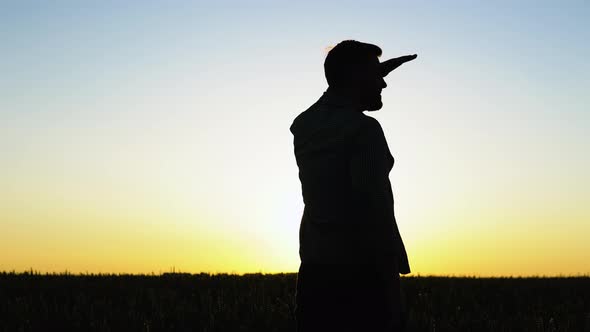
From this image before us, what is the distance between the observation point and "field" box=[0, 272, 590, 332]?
9141 millimetres

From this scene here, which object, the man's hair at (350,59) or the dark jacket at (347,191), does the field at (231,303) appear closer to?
the dark jacket at (347,191)

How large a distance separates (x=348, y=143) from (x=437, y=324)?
5690 mm

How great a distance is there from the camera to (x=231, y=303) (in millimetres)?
10516

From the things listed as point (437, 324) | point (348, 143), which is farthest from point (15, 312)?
point (348, 143)

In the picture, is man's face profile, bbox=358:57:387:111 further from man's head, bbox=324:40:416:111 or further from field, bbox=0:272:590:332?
field, bbox=0:272:590:332

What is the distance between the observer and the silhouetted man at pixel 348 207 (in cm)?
411

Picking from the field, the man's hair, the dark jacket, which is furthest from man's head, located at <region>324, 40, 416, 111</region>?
A: the field

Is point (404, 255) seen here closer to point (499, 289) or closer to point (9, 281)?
point (499, 289)

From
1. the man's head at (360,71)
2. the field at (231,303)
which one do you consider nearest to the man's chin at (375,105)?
the man's head at (360,71)

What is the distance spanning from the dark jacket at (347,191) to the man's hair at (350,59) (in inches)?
5.5

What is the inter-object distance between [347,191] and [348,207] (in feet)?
0.32

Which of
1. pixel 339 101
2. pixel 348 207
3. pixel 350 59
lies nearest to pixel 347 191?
pixel 348 207

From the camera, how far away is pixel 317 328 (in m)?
4.46

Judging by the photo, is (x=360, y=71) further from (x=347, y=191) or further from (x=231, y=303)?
(x=231, y=303)
